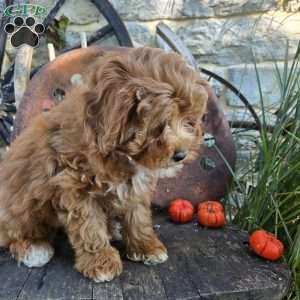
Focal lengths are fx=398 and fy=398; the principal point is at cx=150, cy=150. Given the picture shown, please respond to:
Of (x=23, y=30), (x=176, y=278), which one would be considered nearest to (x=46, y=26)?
(x=23, y=30)

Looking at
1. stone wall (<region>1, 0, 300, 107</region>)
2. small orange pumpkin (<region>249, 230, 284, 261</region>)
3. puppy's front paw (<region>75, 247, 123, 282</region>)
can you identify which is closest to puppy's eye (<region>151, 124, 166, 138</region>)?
puppy's front paw (<region>75, 247, 123, 282</region>)

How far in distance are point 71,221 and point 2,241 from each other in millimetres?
535

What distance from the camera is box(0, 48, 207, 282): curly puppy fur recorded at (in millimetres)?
1469

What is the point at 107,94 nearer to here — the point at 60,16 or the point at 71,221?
the point at 71,221

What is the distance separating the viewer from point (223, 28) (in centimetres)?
335

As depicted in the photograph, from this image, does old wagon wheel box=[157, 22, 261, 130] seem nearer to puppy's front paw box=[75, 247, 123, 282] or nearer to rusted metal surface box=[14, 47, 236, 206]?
rusted metal surface box=[14, 47, 236, 206]

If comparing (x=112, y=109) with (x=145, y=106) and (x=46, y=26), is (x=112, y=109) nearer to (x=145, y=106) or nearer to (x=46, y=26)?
(x=145, y=106)

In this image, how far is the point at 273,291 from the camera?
67.2 inches

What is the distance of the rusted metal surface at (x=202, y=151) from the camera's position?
260cm

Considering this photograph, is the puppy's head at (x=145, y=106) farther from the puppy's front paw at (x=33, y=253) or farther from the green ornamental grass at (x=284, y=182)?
the green ornamental grass at (x=284, y=182)

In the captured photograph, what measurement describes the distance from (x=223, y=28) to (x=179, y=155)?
2.17m

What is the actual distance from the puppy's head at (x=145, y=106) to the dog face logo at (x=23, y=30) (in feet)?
4.93

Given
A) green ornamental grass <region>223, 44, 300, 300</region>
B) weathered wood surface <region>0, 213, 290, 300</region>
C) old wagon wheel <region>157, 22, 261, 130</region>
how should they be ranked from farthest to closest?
old wagon wheel <region>157, 22, 261, 130</region>
green ornamental grass <region>223, 44, 300, 300</region>
weathered wood surface <region>0, 213, 290, 300</region>

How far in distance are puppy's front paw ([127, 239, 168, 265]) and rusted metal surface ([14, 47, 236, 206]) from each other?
683mm
